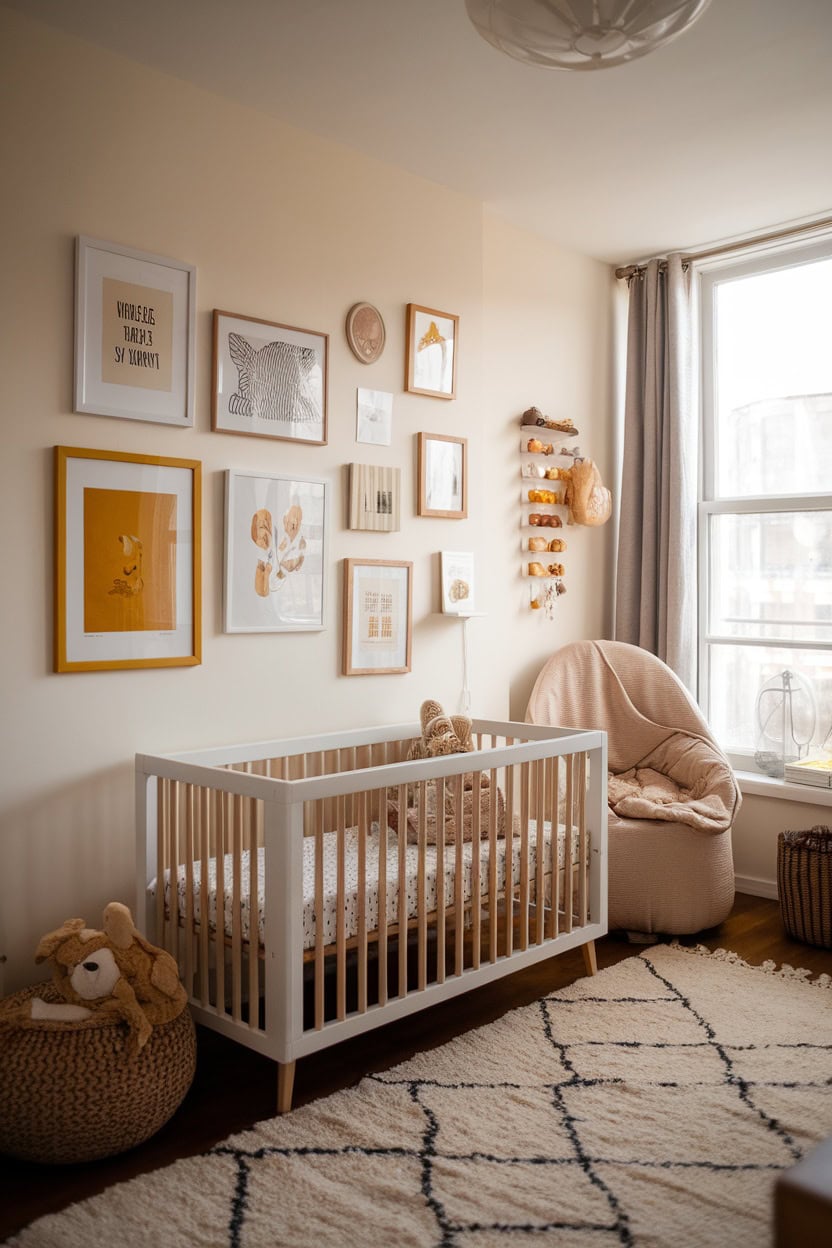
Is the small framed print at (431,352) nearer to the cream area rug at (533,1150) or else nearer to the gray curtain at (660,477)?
the gray curtain at (660,477)

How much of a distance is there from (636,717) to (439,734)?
3.48ft

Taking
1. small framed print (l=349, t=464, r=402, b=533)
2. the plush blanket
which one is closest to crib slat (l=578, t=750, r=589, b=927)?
the plush blanket

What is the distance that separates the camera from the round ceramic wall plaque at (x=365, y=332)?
3057 mm

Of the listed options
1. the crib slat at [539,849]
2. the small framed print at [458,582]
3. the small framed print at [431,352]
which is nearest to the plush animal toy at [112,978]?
the crib slat at [539,849]

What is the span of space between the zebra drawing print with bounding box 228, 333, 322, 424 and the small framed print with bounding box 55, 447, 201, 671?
26cm

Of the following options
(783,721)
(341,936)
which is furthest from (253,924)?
(783,721)

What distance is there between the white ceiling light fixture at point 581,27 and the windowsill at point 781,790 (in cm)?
258

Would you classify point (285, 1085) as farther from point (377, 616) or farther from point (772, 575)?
point (772, 575)

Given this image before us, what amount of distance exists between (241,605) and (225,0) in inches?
57.4

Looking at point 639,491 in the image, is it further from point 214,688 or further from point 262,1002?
point 262,1002

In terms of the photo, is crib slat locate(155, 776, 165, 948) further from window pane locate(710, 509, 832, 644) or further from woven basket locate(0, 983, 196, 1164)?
Result: window pane locate(710, 509, 832, 644)

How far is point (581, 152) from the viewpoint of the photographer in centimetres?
306

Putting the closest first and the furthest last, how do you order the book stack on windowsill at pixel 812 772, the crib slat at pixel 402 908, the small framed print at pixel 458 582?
the crib slat at pixel 402 908 < the small framed print at pixel 458 582 < the book stack on windowsill at pixel 812 772

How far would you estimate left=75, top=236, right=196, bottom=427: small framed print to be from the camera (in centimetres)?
243
